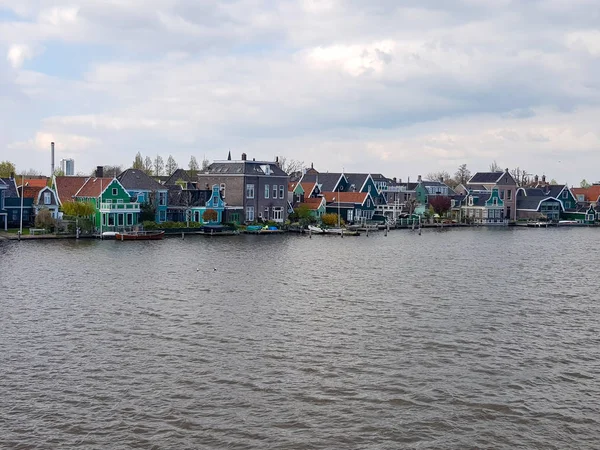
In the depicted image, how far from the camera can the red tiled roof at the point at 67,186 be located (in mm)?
75188

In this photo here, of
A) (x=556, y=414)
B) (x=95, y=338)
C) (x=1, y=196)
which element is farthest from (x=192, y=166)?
(x=556, y=414)

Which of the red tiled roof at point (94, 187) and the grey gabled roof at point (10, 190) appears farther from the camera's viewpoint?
the red tiled roof at point (94, 187)

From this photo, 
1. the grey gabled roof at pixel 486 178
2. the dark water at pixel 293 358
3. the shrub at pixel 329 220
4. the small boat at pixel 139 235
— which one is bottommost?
the dark water at pixel 293 358

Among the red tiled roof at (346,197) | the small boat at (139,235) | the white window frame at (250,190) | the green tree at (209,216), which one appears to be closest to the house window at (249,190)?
the white window frame at (250,190)

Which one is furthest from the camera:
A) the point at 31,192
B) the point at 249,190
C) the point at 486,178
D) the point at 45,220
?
the point at 486,178

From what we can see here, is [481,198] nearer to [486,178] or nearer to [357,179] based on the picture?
[486,178]

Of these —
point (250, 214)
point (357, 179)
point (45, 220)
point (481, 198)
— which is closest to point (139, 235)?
point (45, 220)

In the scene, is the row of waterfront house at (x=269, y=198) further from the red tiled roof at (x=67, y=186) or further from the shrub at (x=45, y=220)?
the shrub at (x=45, y=220)

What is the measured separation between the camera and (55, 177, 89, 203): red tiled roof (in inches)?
2960

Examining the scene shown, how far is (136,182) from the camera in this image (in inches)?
3100

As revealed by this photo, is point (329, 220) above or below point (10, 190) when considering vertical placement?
below

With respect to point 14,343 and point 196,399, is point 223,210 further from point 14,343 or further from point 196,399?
point 196,399

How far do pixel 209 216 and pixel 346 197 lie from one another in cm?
2684

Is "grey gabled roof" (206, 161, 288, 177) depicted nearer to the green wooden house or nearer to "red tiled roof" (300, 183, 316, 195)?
"red tiled roof" (300, 183, 316, 195)
